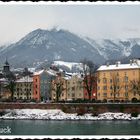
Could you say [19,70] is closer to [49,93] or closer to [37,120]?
[49,93]

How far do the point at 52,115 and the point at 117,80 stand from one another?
35.0 feet

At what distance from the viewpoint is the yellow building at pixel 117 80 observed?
4031cm

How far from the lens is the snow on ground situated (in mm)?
30631

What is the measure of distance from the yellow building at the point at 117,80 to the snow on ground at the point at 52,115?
7.91 metres

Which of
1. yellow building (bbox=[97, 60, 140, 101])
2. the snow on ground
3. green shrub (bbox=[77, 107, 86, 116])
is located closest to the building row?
yellow building (bbox=[97, 60, 140, 101])

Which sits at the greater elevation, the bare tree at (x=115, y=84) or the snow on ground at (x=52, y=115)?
the bare tree at (x=115, y=84)

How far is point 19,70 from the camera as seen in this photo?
52844 mm

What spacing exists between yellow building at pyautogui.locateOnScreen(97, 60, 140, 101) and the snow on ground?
7.91 meters

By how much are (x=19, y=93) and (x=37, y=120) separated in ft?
60.6

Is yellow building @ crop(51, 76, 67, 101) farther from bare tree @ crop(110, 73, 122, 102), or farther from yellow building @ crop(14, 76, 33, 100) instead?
bare tree @ crop(110, 73, 122, 102)

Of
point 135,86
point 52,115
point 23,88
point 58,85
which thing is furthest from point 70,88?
point 52,115

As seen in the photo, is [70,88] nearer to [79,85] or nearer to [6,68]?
[79,85]

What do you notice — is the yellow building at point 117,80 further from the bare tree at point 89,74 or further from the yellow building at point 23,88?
the yellow building at point 23,88

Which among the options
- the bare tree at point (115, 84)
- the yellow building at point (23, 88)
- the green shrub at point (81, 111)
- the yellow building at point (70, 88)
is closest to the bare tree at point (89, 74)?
the bare tree at point (115, 84)
